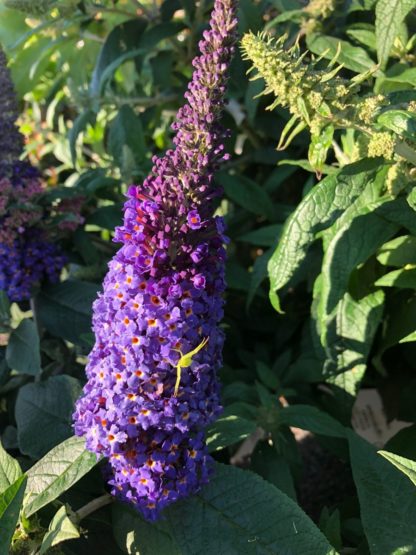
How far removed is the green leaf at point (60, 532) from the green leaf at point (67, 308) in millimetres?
663

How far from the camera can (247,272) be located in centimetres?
229

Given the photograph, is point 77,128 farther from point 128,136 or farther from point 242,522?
point 242,522

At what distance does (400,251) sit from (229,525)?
28.3 inches

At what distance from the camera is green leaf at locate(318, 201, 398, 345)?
152 cm

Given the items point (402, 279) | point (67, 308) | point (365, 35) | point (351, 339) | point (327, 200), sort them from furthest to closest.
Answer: point (67, 308) < point (365, 35) < point (351, 339) < point (402, 279) < point (327, 200)

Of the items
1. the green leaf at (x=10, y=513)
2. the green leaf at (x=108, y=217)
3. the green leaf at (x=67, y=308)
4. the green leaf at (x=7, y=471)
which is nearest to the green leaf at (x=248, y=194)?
the green leaf at (x=108, y=217)

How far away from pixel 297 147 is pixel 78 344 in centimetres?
108

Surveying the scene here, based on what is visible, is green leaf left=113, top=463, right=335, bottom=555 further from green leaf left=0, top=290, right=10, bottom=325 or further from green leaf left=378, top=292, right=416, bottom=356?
green leaf left=0, top=290, right=10, bottom=325

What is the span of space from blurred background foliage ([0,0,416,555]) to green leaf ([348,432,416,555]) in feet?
0.54

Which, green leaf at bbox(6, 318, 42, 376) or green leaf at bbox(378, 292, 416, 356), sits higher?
green leaf at bbox(6, 318, 42, 376)

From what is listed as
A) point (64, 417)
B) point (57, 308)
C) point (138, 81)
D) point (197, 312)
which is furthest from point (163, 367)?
point (138, 81)

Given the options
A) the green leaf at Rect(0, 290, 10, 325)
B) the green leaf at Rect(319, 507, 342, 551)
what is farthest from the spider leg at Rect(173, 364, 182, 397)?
the green leaf at Rect(0, 290, 10, 325)

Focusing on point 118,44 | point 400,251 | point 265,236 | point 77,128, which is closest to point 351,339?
point 400,251

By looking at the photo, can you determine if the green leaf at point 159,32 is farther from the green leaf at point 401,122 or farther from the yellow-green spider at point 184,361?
the yellow-green spider at point 184,361
